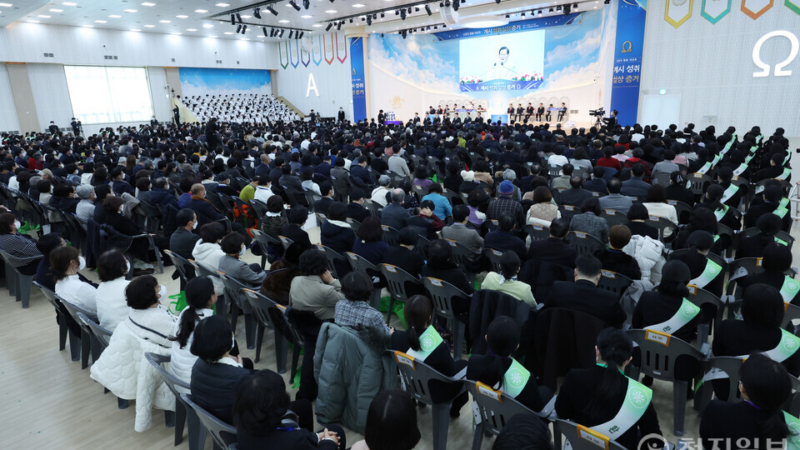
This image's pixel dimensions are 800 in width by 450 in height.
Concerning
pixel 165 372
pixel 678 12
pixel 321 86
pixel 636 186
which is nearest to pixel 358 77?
pixel 321 86

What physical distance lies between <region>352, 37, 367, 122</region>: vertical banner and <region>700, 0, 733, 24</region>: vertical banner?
1562cm

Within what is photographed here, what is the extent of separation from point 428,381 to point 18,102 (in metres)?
25.2

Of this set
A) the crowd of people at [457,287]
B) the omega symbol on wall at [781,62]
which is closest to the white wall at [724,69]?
the omega symbol on wall at [781,62]

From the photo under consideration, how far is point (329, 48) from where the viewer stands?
26359 millimetres

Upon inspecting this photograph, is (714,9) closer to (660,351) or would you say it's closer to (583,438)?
(660,351)

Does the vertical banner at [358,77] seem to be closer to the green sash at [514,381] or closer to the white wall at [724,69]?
the white wall at [724,69]

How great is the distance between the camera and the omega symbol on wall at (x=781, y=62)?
→ 12.7 m

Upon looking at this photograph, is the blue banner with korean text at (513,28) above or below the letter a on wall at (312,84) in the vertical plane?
above

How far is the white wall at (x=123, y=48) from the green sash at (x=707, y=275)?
25.7 metres

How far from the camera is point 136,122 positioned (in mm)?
24188

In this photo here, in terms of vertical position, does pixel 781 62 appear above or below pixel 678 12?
below

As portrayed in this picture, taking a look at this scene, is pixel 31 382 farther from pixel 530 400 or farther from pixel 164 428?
pixel 530 400

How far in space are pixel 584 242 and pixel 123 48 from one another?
84.7ft

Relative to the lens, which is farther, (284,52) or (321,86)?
(284,52)
